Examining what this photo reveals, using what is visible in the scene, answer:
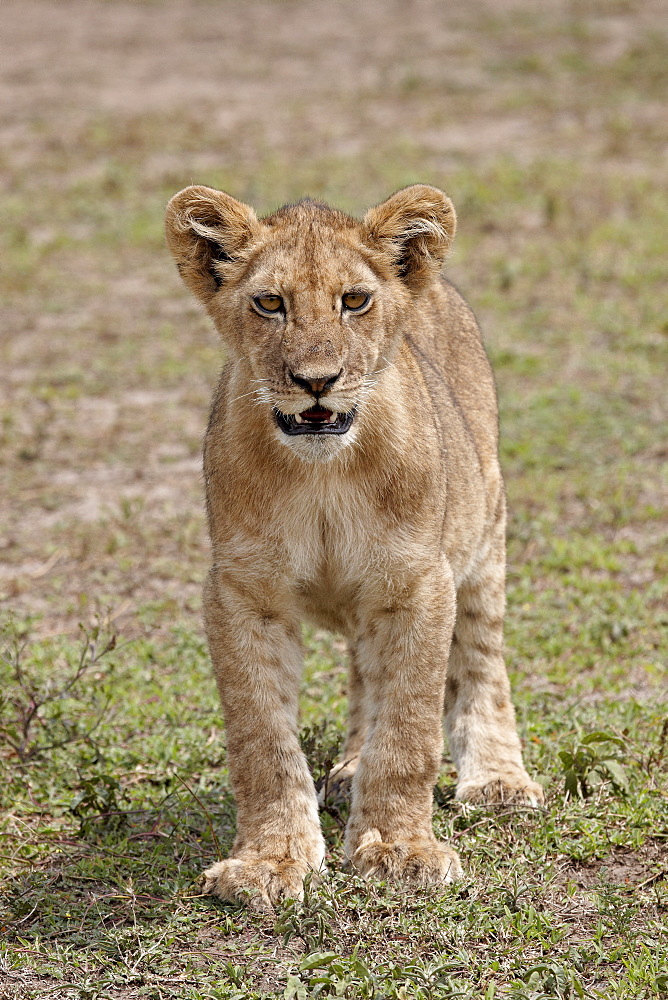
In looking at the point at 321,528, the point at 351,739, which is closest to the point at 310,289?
the point at 321,528

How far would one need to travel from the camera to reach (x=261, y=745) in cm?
416

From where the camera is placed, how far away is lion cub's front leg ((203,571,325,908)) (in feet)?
13.6

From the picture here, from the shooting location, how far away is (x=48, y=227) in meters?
12.1

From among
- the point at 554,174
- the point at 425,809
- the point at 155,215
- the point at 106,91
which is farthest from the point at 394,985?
the point at 106,91

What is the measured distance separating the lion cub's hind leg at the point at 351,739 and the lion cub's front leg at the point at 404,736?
0.62 meters

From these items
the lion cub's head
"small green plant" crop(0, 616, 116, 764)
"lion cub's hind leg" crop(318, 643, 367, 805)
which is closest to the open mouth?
the lion cub's head

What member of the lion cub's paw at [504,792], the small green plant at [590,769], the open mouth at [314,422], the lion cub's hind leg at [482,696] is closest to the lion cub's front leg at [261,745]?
the open mouth at [314,422]

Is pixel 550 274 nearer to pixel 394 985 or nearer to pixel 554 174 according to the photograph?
pixel 554 174

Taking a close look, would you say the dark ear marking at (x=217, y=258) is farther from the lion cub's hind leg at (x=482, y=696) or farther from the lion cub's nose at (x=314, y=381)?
the lion cub's hind leg at (x=482, y=696)

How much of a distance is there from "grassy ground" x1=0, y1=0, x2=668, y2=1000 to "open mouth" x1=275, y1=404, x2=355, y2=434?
1338 mm

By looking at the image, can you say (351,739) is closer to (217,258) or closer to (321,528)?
(321,528)

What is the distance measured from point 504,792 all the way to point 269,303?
6.31ft

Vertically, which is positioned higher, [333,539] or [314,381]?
[314,381]

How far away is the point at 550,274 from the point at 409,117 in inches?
196
